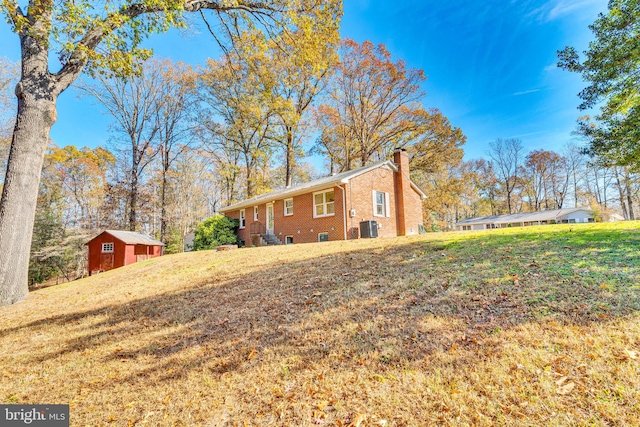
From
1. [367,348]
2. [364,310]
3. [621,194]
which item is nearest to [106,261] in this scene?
[364,310]

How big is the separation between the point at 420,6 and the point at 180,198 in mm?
27421

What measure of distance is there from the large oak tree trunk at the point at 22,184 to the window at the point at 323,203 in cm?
1078

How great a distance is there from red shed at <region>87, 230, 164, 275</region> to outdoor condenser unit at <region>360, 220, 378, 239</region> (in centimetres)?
1656

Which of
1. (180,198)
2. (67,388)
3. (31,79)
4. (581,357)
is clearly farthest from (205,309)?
(180,198)

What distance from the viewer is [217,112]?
2406 centimetres

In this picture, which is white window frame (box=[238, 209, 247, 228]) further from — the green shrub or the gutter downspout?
the gutter downspout

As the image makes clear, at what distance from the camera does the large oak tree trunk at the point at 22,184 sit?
19.8 feet

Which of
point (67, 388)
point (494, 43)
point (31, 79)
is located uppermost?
point (494, 43)

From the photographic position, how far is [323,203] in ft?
49.6

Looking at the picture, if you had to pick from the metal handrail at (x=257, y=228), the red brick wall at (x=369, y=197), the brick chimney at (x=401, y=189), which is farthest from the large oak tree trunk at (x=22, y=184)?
the brick chimney at (x=401, y=189)

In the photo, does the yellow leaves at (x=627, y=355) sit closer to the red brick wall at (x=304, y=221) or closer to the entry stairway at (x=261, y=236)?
the red brick wall at (x=304, y=221)

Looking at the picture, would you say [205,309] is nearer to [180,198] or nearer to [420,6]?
[420,6]

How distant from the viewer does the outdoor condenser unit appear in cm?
1373

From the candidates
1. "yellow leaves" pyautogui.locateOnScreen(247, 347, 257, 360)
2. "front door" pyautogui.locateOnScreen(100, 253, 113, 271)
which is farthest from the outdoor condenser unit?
"front door" pyautogui.locateOnScreen(100, 253, 113, 271)
